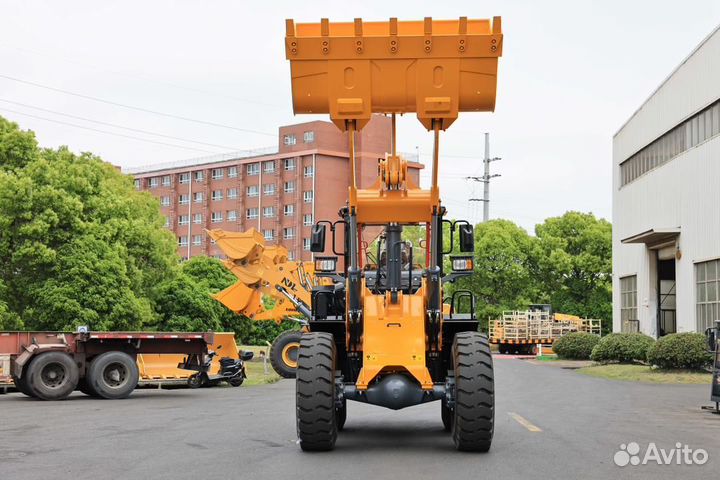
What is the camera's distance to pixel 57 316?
3825 cm

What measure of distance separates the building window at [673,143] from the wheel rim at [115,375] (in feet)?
76.6

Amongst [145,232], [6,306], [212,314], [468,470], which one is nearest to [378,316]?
[468,470]

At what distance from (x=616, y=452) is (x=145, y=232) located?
34.9 meters

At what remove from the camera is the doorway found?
47812 mm

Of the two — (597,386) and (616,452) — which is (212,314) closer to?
(597,386)

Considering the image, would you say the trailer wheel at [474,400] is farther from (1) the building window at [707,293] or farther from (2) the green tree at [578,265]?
→ (2) the green tree at [578,265]

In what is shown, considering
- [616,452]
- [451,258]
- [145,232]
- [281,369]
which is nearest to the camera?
[616,452]

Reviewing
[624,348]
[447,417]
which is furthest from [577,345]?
[447,417]

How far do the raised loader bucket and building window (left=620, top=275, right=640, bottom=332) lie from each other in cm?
3735

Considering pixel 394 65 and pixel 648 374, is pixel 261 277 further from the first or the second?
pixel 394 65

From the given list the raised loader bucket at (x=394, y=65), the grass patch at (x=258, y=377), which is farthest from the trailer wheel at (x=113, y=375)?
the raised loader bucket at (x=394, y=65)

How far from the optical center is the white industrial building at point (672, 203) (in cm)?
3775

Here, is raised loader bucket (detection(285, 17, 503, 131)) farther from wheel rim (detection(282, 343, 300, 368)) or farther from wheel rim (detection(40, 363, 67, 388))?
wheel rim (detection(282, 343, 300, 368))

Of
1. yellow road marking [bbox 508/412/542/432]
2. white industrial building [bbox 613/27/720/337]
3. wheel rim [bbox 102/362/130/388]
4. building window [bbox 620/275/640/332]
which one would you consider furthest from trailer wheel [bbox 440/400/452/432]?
building window [bbox 620/275/640/332]
